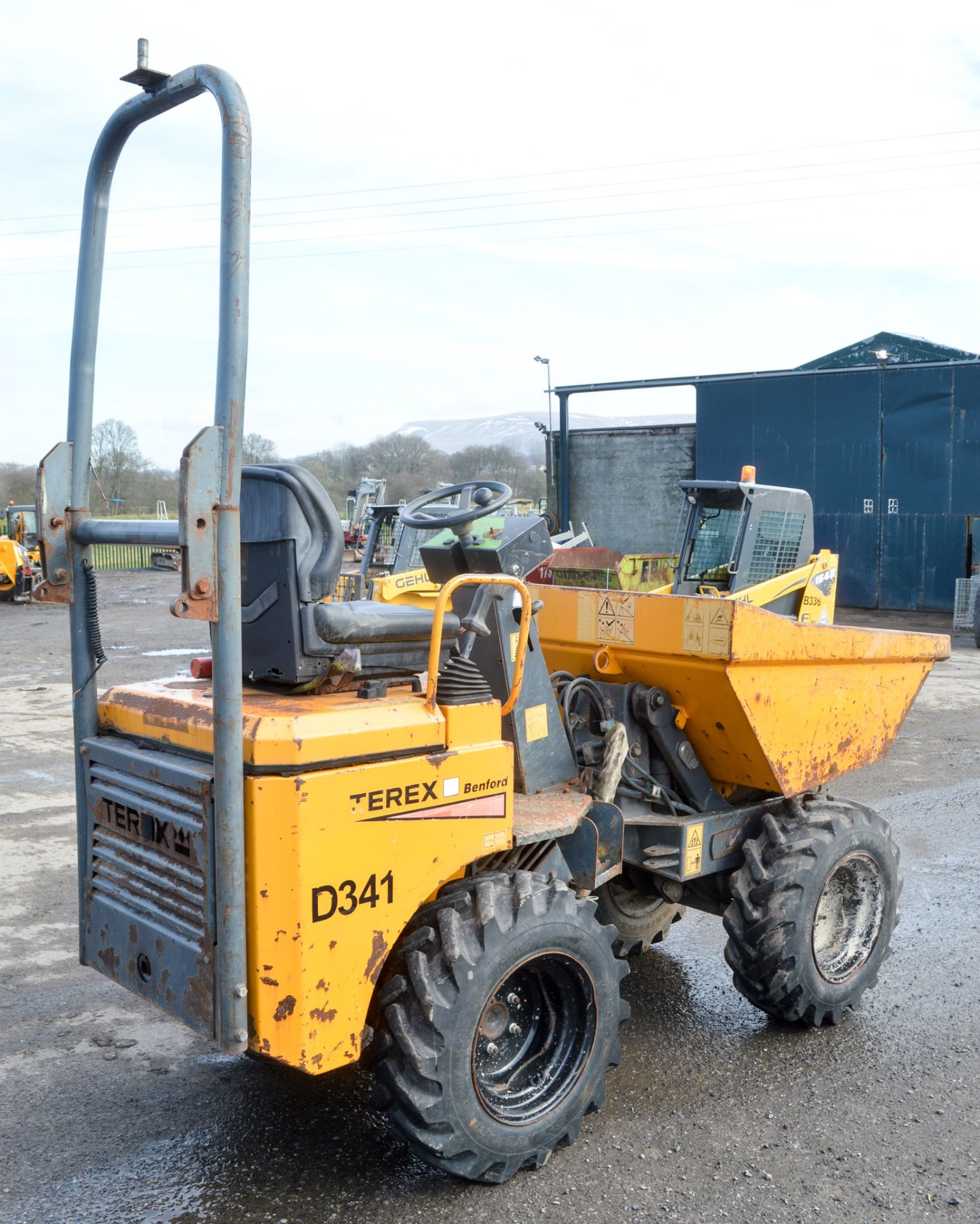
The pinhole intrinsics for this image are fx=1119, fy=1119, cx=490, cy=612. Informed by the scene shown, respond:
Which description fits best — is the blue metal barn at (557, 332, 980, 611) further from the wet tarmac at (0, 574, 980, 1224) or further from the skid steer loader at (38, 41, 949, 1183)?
the skid steer loader at (38, 41, 949, 1183)

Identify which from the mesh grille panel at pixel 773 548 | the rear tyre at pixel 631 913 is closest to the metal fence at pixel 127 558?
the mesh grille panel at pixel 773 548

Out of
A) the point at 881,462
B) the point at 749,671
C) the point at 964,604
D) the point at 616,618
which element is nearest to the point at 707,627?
the point at 749,671

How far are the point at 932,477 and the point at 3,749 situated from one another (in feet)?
57.0

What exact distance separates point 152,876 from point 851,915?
2.76 metres

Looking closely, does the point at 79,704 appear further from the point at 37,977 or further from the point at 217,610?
the point at 37,977

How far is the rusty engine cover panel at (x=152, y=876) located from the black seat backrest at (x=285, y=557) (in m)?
0.40

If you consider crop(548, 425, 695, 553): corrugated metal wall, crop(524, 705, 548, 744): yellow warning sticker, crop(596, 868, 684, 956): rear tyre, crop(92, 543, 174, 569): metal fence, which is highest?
crop(548, 425, 695, 553): corrugated metal wall

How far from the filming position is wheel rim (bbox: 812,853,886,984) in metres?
4.36

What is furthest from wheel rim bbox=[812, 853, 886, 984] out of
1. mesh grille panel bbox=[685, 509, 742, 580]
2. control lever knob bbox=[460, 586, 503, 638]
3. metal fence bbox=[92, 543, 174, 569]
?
metal fence bbox=[92, 543, 174, 569]

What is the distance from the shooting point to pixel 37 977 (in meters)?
4.71

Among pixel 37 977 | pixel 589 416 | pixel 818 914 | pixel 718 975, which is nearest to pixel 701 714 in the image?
pixel 818 914

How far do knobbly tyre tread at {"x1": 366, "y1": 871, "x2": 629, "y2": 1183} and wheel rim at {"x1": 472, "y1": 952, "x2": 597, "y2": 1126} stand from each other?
0.14 metres

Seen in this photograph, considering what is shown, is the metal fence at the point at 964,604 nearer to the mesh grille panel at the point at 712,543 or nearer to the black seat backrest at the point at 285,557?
the mesh grille panel at the point at 712,543

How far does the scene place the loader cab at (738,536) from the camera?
11.8 meters
